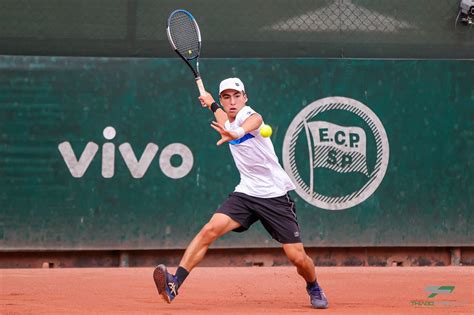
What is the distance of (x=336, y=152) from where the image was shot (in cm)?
923

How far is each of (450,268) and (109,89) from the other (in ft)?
12.4

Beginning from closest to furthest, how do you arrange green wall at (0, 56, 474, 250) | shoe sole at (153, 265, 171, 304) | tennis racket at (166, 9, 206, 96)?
shoe sole at (153, 265, 171, 304), tennis racket at (166, 9, 206, 96), green wall at (0, 56, 474, 250)

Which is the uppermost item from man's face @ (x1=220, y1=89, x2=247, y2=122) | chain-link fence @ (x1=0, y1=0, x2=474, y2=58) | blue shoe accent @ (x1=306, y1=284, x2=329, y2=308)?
chain-link fence @ (x1=0, y1=0, x2=474, y2=58)

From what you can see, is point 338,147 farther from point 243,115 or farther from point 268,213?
point 243,115

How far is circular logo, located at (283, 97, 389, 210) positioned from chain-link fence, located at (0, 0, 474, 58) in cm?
62

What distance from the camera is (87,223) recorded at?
9.00m

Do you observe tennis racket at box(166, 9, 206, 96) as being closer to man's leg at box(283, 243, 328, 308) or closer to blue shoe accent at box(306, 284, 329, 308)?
man's leg at box(283, 243, 328, 308)

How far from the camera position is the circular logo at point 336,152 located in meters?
9.19

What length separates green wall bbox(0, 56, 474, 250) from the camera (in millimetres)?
8953

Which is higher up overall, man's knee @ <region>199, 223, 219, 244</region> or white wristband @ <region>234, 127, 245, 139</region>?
white wristband @ <region>234, 127, 245, 139</region>

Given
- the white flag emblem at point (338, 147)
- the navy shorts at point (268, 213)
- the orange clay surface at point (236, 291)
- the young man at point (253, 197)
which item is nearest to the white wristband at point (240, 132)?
the young man at point (253, 197)

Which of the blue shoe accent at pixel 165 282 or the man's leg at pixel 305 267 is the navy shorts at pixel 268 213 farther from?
the blue shoe accent at pixel 165 282

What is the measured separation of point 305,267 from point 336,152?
3003mm

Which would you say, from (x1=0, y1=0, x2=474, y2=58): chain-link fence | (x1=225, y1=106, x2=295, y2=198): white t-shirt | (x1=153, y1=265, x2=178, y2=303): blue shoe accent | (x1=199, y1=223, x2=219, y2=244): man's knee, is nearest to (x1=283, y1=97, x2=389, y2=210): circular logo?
(x1=0, y1=0, x2=474, y2=58): chain-link fence
